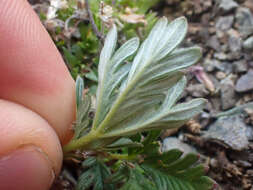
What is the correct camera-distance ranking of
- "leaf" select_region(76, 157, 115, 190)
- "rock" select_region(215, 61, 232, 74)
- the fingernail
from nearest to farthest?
the fingernail, "leaf" select_region(76, 157, 115, 190), "rock" select_region(215, 61, 232, 74)

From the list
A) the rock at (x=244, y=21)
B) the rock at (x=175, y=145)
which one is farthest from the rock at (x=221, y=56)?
the rock at (x=175, y=145)

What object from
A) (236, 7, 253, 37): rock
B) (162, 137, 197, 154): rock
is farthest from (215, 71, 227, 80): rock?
(162, 137, 197, 154): rock

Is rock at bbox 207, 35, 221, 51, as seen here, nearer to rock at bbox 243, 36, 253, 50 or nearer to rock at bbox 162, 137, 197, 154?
rock at bbox 243, 36, 253, 50

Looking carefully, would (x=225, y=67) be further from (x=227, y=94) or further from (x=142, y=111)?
(x=142, y=111)

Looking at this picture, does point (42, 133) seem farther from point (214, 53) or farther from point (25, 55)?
point (214, 53)

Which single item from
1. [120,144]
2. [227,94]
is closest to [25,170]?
[120,144]

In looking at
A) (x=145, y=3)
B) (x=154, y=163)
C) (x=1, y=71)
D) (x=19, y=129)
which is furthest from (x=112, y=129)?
(x=145, y=3)
